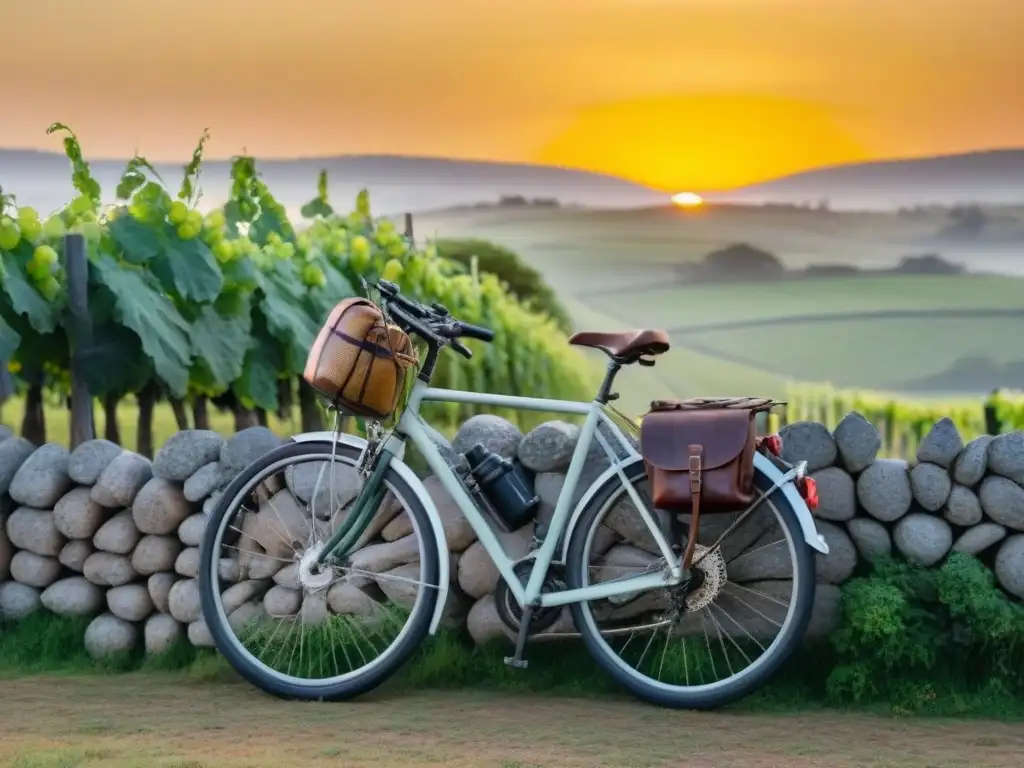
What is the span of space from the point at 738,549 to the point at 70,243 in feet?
10.2

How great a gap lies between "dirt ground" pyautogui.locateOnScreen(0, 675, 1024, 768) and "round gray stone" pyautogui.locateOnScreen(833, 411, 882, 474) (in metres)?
0.67

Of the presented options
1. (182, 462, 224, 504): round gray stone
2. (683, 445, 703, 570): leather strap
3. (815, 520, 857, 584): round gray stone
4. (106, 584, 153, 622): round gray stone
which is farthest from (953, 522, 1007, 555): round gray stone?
(106, 584, 153, 622): round gray stone

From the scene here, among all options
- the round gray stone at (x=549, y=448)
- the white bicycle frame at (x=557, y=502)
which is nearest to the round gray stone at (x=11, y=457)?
the white bicycle frame at (x=557, y=502)

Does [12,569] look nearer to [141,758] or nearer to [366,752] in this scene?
[141,758]

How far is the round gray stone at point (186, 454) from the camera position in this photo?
422 centimetres

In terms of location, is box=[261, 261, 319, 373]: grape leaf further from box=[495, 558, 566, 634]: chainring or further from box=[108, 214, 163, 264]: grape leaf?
box=[495, 558, 566, 634]: chainring

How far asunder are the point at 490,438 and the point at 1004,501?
1387 millimetres

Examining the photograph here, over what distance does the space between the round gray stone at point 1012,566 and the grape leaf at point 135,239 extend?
3713mm

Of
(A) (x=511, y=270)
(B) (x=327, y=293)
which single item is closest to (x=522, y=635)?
(B) (x=327, y=293)

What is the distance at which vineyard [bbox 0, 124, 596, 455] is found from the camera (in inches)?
226

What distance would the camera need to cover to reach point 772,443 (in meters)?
3.65

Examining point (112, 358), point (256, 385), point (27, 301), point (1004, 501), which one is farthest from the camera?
point (256, 385)

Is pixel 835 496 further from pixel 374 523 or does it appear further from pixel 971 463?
pixel 374 523

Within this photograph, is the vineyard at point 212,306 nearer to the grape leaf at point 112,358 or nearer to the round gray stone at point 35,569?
the grape leaf at point 112,358
